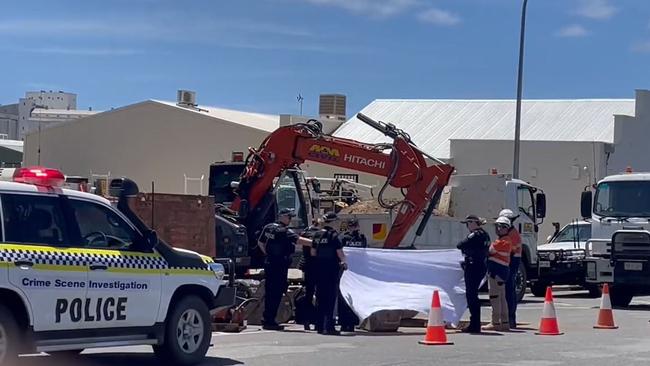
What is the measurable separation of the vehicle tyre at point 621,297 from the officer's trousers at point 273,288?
1050 centimetres

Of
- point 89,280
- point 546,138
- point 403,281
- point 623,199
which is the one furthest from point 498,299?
point 546,138

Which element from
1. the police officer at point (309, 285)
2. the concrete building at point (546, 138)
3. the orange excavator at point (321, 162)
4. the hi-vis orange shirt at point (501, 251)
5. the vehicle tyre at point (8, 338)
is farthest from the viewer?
the concrete building at point (546, 138)

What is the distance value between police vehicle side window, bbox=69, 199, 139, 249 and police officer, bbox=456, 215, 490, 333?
22.3 ft

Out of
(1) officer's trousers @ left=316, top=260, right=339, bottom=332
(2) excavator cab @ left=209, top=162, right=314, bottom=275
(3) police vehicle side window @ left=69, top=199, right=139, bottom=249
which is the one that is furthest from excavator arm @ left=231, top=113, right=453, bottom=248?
(3) police vehicle side window @ left=69, top=199, right=139, bottom=249

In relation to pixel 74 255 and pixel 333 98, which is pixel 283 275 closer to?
pixel 74 255

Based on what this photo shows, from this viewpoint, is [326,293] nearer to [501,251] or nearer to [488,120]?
[501,251]

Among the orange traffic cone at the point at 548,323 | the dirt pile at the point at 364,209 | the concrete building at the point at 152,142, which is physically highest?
the concrete building at the point at 152,142

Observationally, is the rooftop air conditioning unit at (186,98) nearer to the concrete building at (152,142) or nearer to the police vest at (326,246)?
the concrete building at (152,142)

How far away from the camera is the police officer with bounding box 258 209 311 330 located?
1627cm

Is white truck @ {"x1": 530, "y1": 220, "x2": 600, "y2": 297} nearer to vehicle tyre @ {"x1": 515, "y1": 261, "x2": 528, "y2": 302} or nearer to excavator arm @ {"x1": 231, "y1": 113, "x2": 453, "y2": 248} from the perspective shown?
vehicle tyre @ {"x1": 515, "y1": 261, "x2": 528, "y2": 302}

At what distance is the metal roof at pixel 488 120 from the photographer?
146 ft

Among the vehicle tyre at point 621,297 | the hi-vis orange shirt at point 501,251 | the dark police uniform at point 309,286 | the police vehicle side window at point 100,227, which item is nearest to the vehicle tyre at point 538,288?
the vehicle tyre at point 621,297

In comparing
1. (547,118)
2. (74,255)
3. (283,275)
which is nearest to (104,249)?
(74,255)

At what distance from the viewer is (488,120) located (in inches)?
1879
